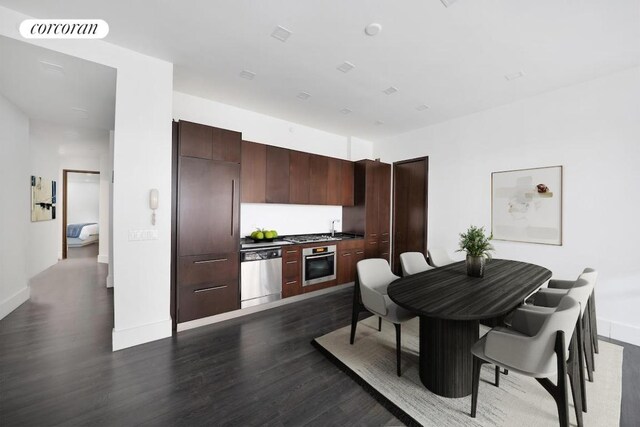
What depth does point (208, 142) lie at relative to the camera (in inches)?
118

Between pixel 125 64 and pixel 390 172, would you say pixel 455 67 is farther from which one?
pixel 125 64

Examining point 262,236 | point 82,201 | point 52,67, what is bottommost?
point 262,236

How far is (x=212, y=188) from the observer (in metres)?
3.03

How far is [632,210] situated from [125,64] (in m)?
5.57

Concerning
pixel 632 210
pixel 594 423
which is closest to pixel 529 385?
pixel 594 423

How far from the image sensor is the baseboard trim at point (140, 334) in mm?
2447

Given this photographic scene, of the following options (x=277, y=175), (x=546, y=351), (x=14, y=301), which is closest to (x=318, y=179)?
(x=277, y=175)

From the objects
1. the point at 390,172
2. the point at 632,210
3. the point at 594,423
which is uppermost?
the point at 390,172

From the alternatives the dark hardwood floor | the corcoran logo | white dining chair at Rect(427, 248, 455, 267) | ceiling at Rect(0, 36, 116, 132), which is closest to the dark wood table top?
white dining chair at Rect(427, 248, 455, 267)

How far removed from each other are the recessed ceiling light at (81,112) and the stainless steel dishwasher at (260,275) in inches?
121

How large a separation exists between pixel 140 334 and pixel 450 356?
115 inches

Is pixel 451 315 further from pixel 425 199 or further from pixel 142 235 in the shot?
pixel 425 199

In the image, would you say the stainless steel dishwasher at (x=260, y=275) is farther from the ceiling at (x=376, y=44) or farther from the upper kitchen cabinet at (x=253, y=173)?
the ceiling at (x=376, y=44)

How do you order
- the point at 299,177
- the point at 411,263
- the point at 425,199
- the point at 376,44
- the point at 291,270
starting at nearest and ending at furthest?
1. the point at 376,44
2. the point at 411,263
3. the point at 291,270
4. the point at 299,177
5. the point at 425,199
